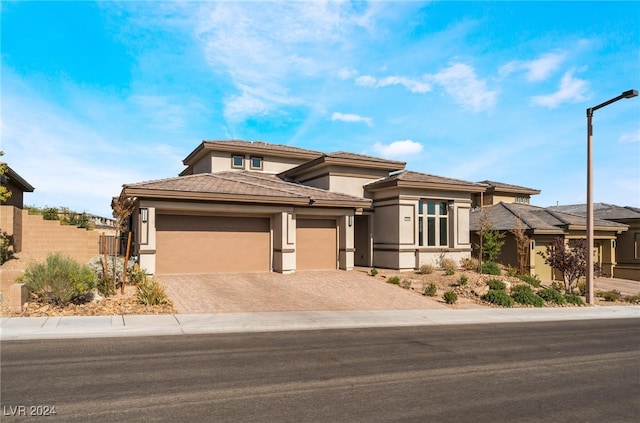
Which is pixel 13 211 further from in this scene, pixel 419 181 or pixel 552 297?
pixel 552 297

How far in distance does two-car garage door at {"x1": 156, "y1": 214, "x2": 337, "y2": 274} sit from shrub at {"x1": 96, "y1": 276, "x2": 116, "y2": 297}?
15.4 ft

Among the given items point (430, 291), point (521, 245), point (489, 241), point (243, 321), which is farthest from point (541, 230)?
point (243, 321)

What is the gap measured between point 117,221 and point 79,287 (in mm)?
3374

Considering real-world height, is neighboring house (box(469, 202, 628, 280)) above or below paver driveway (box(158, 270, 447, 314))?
above

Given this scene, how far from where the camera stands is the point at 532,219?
101ft

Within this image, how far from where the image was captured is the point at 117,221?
16.4 m

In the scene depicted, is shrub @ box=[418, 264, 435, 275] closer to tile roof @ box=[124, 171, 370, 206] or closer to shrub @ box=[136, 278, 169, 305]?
tile roof @ box=[124, 171, 370, 206]

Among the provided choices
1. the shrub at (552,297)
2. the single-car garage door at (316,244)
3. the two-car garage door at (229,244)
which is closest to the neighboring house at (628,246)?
the shrub at (552,297)

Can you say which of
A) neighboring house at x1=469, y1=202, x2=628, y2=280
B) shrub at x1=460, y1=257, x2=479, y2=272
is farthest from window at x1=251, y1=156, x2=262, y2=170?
neighboring house at x1=469, y1=202, x2=628, y2=280

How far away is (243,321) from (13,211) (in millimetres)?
15713

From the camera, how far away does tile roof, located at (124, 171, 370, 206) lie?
19534 millimetres

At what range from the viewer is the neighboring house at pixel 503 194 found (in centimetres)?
3888

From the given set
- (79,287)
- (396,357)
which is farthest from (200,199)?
(396,357)

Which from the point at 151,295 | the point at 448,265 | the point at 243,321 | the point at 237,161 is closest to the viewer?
the point at 243,321
